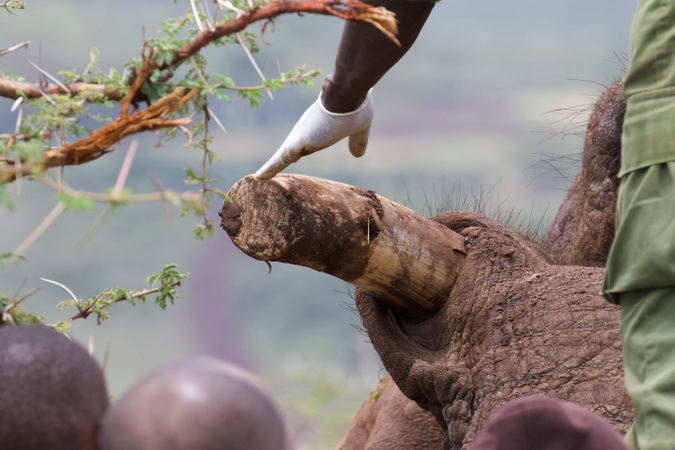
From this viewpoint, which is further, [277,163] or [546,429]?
[277,163]

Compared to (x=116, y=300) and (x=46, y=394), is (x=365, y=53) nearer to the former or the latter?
(x=116, y=300)

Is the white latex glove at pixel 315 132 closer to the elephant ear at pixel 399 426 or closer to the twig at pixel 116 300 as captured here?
the twig at pixel 116 300

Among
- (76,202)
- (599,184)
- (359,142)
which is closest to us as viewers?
(76,202)

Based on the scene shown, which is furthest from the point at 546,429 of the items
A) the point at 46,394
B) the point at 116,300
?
the point at 116,300

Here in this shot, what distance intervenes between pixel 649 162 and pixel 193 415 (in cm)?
77

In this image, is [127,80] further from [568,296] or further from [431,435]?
[431,435]

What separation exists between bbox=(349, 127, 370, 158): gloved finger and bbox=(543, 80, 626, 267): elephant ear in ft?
2.52

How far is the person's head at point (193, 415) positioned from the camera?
21.7 inches

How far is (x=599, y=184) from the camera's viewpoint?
79.2 inches

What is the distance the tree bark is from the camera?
145 centimetres

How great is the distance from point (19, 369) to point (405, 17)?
918 mm

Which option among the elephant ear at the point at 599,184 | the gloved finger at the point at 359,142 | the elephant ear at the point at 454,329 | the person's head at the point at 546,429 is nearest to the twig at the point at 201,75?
the person's head at the point at 546,429

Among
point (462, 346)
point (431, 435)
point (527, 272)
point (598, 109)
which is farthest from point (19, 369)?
point (598, 109)

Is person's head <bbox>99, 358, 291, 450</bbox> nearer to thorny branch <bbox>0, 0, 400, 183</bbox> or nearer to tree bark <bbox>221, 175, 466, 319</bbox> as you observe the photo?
thorny branch <bbox>0, 0, 400, 183</bbox>
